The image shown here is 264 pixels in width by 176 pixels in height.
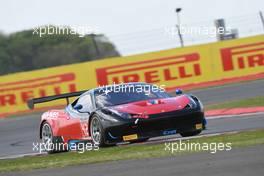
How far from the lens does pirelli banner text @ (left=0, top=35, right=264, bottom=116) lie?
28.3m

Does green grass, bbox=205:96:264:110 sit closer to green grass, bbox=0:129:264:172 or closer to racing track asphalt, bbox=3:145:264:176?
green grass, bbox=0:129:264:172

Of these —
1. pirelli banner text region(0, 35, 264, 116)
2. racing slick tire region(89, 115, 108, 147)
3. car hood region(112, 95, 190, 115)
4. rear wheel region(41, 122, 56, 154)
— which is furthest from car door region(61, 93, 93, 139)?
pirelli banner text region(0, 35, 264, 116)

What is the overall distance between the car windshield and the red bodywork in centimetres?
40

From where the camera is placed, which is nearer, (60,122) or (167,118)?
(167,118)

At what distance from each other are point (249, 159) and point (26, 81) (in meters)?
21.0

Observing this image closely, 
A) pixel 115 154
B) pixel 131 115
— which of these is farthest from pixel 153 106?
pixel 115 154

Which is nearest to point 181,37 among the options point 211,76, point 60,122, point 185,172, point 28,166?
point 211,76

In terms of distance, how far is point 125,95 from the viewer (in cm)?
1299

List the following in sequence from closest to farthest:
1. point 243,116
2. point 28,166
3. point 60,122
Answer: point 28,166 → point 60,122 → point 243,116

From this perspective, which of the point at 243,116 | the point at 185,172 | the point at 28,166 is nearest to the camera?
the point at 185,172

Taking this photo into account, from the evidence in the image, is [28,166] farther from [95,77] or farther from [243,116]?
[95,77]

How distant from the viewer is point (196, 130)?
12578mm

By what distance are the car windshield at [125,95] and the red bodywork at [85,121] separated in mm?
397

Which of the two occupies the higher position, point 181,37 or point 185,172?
point 181,37
